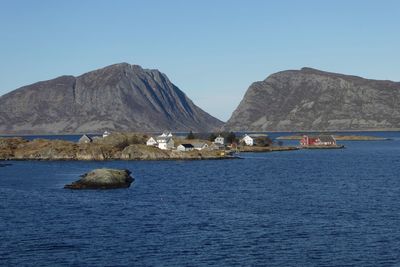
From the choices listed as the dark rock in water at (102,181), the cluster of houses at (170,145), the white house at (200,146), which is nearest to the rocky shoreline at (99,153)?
the cluster of houses at (170,145)

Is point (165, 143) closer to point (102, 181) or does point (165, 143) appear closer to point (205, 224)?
point (102, 181)

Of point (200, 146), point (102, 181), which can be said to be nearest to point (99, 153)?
point (200, 146)

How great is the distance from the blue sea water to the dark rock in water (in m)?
2.28

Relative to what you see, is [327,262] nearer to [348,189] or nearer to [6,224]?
[6,224]

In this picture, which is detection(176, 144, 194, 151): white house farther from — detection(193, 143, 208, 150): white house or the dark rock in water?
the dark rock in water

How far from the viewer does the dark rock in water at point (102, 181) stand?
86.9 m

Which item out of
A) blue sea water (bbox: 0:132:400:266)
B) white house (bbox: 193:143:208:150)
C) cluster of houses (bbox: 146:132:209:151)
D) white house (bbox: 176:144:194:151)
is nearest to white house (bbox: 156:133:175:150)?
cluster of houses (bbox: 146:132:209:151)

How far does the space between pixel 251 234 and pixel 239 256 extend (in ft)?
24.3

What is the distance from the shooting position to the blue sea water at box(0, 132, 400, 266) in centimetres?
4191

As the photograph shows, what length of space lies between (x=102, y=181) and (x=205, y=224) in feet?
122

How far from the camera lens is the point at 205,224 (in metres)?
54.1

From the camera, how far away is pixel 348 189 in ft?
271

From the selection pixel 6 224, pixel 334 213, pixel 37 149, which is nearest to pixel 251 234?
pixel 334 213

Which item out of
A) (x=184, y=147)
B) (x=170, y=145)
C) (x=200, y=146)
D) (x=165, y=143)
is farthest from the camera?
(x=165, y=143)
